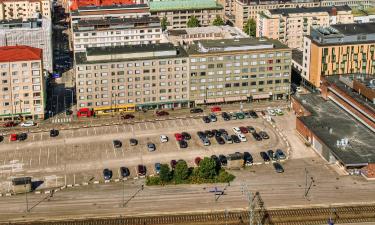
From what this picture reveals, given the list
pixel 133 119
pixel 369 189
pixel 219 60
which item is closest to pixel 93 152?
pixel 133 119

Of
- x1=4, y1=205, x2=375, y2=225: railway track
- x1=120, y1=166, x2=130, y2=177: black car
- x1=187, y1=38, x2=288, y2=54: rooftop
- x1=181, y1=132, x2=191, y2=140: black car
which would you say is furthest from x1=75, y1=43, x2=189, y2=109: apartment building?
x1=4, y1=205, x2=375, y2=225: railway track

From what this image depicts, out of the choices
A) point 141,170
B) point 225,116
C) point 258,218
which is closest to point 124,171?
point 141,170

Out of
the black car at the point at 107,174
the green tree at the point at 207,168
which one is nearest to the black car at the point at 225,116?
the green tree at the point at 207,168

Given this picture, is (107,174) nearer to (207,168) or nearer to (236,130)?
(207,168)

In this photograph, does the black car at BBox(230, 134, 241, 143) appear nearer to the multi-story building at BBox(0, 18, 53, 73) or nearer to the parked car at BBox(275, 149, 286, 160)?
the parked car at BBox(275, 149, 286, 160)

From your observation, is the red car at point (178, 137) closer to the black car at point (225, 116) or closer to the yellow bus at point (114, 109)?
the black car at point (225, 116)
